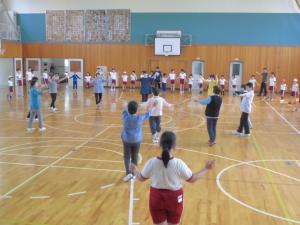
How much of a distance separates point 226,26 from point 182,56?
4.29 metres

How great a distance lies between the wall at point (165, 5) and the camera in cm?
2873

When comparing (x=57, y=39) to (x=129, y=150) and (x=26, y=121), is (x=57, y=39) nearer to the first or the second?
(x=26, y=121)

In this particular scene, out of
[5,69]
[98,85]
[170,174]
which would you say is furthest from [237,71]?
[170,174]

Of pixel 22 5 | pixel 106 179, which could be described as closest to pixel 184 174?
pixel 106 179

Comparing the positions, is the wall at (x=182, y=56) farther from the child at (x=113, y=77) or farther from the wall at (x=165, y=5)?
the wall at (x=165, y=5)

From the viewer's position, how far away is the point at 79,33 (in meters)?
31.6

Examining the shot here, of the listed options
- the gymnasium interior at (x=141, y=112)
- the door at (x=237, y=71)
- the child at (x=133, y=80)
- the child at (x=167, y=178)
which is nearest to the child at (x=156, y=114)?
the gymnasium interior at (x=141, y=112)

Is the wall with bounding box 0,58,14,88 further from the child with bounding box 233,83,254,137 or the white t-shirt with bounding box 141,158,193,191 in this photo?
the white t-shirt with bounding box 141,158,193,191

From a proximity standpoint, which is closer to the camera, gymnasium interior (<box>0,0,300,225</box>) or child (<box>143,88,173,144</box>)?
gymnasium interior (<box>0,0,300,225</box>)

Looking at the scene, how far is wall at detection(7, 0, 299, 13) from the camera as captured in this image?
28.7 m

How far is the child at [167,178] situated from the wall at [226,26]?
2702cm

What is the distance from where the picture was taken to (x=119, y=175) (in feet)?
27.1

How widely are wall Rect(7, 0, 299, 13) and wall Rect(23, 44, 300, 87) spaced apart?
2998 millimetres

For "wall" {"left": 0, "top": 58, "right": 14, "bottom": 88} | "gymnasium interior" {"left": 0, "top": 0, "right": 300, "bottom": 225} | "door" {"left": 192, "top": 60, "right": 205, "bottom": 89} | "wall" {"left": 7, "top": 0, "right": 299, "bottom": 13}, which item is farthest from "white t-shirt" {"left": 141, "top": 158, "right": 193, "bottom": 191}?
"wall" {"left": 0, "top": 58, "right": 14, "bottom": 88}
